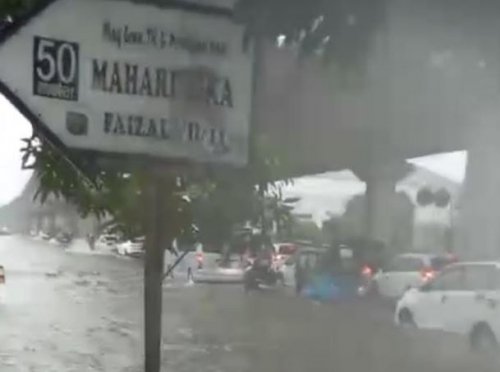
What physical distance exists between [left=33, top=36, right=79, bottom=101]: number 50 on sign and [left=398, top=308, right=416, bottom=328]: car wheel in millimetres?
1140

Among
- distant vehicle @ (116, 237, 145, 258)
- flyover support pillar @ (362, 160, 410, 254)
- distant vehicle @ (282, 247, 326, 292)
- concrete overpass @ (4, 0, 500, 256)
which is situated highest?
concrete overpass @ (4, 0, 500, 256)

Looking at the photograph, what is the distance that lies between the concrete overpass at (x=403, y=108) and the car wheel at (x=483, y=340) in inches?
12.6

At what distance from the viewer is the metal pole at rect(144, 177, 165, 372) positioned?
2787 mm

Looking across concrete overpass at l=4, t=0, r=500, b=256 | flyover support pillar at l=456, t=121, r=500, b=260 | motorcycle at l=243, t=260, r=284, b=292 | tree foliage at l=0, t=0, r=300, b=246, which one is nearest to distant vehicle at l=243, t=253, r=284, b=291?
motorcycle at l=243, t=260, r=284, b=292

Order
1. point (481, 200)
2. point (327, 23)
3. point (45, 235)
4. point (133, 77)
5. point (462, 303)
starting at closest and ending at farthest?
point (327, 23) → point (133, 77) → point (481, 200) → point (462, 303) → point (45, 235)

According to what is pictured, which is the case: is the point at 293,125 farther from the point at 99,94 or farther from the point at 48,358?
the point at 48,358

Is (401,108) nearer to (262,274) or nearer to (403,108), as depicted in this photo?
(403,108)

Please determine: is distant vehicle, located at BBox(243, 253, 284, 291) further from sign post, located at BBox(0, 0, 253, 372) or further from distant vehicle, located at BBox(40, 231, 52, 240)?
distant vehicle, located at BBox(40, 231, 52, 240)

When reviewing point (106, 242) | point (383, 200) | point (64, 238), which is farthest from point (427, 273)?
point (64, 238)

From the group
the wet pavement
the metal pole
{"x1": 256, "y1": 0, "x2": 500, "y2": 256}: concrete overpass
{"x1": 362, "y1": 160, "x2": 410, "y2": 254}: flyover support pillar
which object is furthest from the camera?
the wet pavement

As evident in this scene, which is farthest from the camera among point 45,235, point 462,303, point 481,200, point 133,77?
point 45,235

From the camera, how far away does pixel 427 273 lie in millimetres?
2855

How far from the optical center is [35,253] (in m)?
3.27

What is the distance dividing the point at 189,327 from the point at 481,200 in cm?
105
